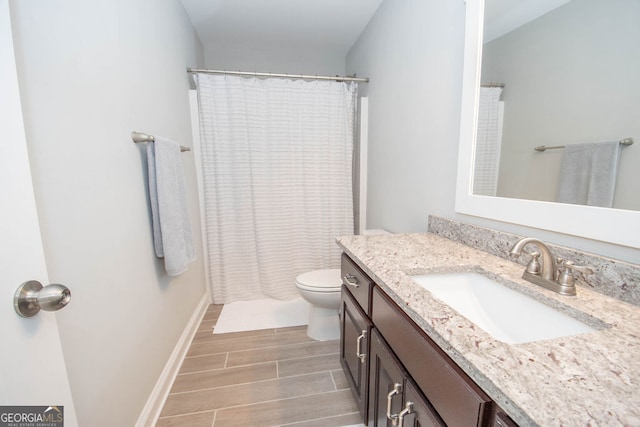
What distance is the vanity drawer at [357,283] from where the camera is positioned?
963 millimetres

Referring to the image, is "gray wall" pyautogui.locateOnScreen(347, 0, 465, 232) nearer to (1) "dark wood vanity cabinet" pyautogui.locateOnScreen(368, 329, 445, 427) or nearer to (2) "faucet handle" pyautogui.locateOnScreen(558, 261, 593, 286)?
(2) "faucet handle" pyautogui.locateOnScreen(558, 261, 593, 286)

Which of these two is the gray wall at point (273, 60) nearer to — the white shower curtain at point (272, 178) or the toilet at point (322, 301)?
the white shower curtain at point (272, 178)

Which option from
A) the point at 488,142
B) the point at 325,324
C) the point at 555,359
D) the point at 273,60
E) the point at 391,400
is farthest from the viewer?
the point at 273,60

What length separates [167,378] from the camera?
4.51ft

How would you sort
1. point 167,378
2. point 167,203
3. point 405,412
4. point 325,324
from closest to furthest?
point 405,412
point 167,203
point 167,378
point 325,324

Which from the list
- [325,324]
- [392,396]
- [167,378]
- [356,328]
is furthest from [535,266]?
[167,378]

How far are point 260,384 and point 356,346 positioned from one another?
0.67 m

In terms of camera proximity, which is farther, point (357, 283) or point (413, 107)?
point (413, 107)

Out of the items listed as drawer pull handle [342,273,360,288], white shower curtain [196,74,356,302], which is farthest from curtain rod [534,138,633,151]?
white shower curtain [196,74,356,302]

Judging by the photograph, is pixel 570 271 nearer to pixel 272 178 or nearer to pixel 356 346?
pixel 356 346

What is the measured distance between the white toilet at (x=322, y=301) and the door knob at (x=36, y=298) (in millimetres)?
1299

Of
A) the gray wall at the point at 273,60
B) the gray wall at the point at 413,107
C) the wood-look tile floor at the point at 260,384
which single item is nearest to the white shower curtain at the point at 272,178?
the gray wall at the point at 413,107

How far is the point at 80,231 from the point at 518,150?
1537 millimetres

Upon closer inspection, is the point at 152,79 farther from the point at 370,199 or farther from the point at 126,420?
the point at 370,199
